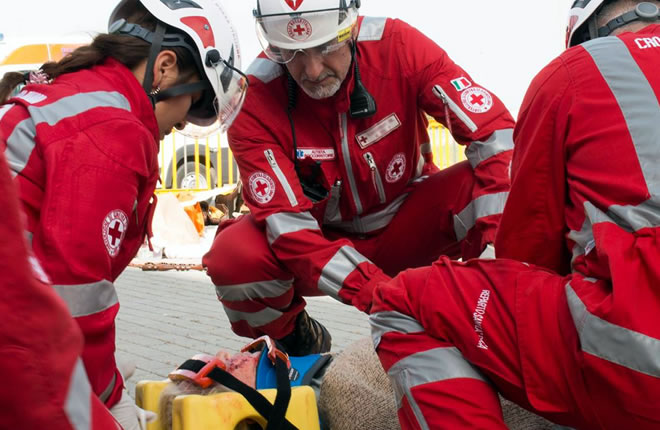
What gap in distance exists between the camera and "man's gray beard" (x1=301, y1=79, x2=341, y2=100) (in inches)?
127

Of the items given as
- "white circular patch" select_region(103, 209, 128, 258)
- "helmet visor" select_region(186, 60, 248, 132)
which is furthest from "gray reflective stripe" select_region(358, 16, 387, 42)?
"white circular patch" select_region(103, 209, 128, 258)

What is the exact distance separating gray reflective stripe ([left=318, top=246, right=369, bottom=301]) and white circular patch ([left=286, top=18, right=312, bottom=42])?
84 cm

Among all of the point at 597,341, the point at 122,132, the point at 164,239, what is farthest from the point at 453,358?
the point at 164,239

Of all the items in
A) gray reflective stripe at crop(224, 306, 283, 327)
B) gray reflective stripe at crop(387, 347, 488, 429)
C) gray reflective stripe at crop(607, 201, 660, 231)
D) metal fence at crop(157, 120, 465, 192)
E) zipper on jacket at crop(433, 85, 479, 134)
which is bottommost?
metal fence at crop(157, 120, 465, 192)

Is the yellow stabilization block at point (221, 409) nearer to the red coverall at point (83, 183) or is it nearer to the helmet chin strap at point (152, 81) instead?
the red coverall at point (83, 183)

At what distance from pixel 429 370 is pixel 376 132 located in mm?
1651

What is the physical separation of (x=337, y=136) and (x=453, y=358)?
1633 mm

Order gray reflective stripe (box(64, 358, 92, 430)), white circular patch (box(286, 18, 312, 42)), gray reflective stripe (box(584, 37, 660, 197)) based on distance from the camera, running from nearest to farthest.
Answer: gray reflective stripe (box(64, 358, 92, 430)) → gray reflective stripe (box(584, 37, 660, 197)) → white circular patch (box(286, 18, 312, 42))

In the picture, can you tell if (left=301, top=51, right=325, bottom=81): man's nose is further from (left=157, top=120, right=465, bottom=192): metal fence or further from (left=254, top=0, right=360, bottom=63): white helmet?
(left=157, top=120, right=465, bottom=192): metal fence

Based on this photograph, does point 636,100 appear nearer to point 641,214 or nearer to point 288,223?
point 641,214

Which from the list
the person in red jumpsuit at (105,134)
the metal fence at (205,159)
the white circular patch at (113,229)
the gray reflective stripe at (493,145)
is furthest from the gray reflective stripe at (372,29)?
the metal fence at (205,159)

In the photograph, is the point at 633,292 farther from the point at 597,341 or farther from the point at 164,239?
the point at 164,239

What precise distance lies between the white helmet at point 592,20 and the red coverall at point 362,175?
1.08 m

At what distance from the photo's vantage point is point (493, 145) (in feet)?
10.6
